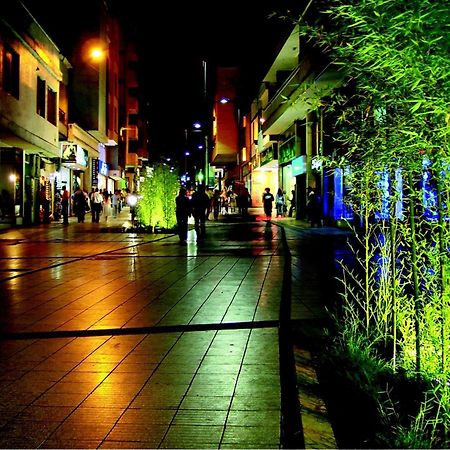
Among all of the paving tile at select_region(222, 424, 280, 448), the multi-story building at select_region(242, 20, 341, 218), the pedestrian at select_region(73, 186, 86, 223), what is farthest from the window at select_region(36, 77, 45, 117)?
the paving tile at select_region(222, 424, 280, 448)

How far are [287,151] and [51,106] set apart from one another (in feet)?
47.1

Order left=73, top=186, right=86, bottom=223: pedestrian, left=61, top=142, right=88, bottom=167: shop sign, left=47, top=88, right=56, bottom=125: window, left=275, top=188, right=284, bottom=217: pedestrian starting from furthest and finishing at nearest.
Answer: left=275, top=188, right=284, bottom=217: pedestrian, left=61, top=142, right=88, bottom=167: shop sign, left=73, top=186, right=86, bottom=223: pedestrian, left=47, top=88, right=56, bottom=125: window

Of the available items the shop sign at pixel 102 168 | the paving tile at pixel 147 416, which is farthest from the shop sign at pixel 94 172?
the paving tile at pixel 147 416

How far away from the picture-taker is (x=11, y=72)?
25234 millimetres

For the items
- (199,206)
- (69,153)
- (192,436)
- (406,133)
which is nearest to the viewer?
(406,133)

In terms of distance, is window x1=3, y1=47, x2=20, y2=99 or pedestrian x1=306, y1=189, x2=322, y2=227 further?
pedestrian x1=306, y1=189, x2=322, y2=227

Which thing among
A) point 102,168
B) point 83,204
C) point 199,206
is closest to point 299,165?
point 199,206

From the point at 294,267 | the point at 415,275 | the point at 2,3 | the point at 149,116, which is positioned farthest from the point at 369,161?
the point at 149,116

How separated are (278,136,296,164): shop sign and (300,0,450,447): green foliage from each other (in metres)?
30.3

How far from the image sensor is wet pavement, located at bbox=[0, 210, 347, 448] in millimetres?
4270

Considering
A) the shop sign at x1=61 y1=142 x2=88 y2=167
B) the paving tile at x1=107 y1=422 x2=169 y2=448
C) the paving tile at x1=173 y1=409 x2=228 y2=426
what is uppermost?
the shop sign at x1=61 y1=142 x2=88 y2=167

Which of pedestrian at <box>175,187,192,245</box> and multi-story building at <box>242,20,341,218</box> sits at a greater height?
multi-story building at <box>242,20,341,218</box>

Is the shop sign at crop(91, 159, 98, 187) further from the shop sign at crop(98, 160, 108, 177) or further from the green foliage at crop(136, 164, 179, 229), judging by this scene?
the green foliage at crop(136, 164, 179, 229)

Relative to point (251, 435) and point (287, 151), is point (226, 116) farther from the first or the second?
point (251, 435)
